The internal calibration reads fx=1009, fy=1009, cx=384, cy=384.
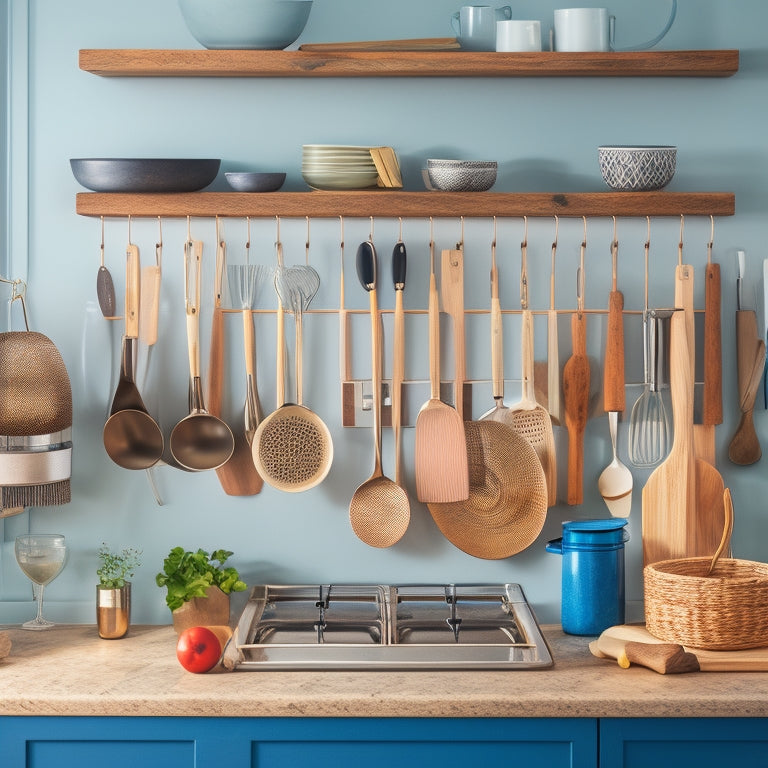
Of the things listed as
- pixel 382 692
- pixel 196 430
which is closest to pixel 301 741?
pixel 382 692

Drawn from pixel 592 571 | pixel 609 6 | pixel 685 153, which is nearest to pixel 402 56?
pixel 609 6

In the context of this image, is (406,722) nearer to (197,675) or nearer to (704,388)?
(197,675)

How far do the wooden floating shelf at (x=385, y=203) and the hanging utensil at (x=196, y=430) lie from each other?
129 millimetres

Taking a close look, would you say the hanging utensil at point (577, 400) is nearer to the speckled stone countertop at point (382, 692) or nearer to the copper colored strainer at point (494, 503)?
the copper colored strainer at point (494, 503)

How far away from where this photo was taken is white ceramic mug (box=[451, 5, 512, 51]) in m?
2.06

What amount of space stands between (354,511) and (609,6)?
1.21 metres

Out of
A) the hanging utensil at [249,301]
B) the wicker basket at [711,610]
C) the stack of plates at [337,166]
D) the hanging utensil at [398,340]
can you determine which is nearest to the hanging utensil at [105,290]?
the hanging utensil at [249,301]

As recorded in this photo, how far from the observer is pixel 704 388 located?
2148mm

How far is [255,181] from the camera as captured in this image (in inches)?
80.9

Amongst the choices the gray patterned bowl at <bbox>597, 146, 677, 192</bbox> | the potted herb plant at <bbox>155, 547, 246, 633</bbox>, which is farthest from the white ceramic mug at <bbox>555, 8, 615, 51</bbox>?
the potted herb plant at <bbox>155, 547, 246, 633</bbox>

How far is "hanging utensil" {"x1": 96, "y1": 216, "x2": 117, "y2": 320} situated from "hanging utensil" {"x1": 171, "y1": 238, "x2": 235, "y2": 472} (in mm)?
160

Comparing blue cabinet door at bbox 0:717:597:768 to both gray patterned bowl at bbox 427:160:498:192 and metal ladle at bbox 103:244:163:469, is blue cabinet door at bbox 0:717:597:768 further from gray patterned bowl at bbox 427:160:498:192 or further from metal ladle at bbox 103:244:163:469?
gray patterned bowl at bbox 427:160:498:192

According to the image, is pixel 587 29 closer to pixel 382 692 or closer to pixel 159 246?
pixel 159 246

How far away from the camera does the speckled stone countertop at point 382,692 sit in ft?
5.43
